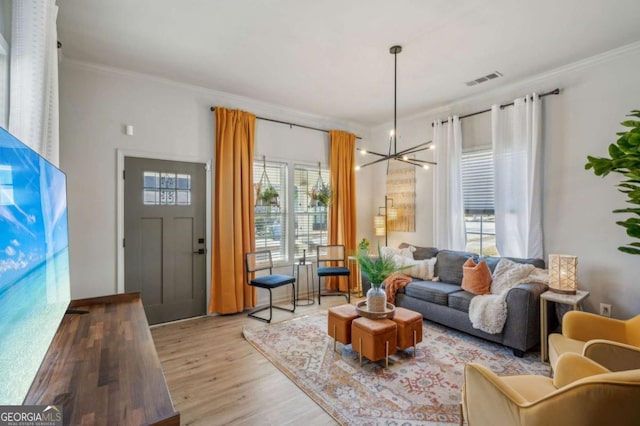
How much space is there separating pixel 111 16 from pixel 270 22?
1.29 m

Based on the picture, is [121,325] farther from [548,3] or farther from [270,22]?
[548,3]

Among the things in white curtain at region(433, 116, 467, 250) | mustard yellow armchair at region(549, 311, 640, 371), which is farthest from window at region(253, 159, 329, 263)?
mustard yellow armchair at region(549, 311, 640, 371)

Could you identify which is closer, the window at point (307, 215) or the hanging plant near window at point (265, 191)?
the hanging plant near window at point (265, 191)

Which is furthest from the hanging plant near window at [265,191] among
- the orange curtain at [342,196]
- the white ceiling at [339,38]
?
the white ceiling at [339,38]

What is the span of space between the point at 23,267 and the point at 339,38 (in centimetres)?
281

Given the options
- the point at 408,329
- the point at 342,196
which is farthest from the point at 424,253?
the point at 408,329

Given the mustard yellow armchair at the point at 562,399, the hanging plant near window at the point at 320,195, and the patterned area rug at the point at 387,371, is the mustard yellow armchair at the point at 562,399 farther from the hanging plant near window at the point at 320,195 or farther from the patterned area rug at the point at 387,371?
the hanging plant near window at the point at 320,195

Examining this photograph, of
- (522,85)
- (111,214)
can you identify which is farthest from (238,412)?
(522,85)

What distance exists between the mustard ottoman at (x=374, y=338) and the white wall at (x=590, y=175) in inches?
90.6

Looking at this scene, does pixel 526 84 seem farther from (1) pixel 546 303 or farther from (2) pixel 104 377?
(2) pixel 104 377

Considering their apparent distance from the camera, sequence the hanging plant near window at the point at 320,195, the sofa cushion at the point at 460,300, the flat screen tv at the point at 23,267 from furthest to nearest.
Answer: the hanging plant near window at the point at 320,195 → the sofa cushion at the point at 460,300 → the flat screen tv at the point at 23,267

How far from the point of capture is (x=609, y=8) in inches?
94.4

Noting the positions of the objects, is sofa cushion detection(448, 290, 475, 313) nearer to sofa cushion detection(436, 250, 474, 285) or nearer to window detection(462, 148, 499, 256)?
sofa cushion detection(436, 250, 474, 285)

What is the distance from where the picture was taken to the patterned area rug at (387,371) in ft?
6.98
